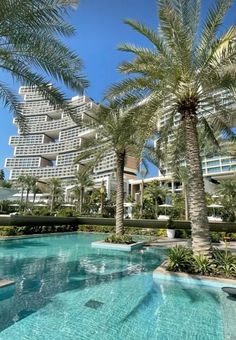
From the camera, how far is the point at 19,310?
20.8ft

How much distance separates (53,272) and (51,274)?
348mm

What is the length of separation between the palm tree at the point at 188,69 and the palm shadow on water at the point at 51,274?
145 inches

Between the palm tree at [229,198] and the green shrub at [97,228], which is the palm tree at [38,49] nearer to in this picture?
the green shrub at [97,228]

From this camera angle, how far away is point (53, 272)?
10391 mm

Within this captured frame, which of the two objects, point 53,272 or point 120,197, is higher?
point 120,197

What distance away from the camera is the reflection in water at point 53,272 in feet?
22.2

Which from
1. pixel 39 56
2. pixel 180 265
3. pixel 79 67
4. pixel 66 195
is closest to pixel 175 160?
pixel 180 265

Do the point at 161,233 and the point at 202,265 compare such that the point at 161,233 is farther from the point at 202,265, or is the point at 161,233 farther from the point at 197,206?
the point at 202,265

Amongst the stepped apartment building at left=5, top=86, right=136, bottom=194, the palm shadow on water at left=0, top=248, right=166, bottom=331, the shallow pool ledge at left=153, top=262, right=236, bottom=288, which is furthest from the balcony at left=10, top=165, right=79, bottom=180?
the shallow pool ledge at left=153, top=262, right=236, bottom=288

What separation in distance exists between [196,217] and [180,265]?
1.70 metres

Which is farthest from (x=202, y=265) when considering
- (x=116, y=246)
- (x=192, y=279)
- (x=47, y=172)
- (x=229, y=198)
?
(x=47, y=172)

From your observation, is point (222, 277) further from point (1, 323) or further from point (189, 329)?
point (1, 323)

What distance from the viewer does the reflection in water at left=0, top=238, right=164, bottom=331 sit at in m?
6.78

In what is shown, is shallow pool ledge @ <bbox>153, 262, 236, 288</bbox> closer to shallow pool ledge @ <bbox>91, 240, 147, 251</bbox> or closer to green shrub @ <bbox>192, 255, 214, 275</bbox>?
green shrub @ <bbox>192, 255, 214, 275</bbox>
